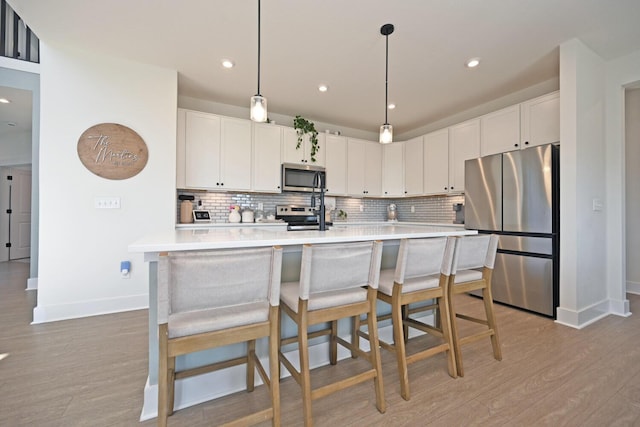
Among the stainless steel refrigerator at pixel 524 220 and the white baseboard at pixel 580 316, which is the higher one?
the stainless steel refrigerator at pixel 524 220

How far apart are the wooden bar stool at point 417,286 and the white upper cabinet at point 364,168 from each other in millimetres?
3038

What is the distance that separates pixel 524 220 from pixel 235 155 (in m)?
3.63

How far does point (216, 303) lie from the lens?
45.7 inches

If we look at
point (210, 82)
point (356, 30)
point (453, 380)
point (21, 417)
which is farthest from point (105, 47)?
point (453, 380)

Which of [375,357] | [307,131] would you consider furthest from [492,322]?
[307,131]

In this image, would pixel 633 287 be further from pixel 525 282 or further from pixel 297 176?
pixel 297 176

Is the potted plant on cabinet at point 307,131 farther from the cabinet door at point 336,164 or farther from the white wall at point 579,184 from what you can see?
the white wall at point 579,184

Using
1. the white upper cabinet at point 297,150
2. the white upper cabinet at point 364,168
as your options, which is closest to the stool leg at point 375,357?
the white upper cabinet at point 297,150

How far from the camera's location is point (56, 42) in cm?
265

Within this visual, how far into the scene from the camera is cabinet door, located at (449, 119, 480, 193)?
381cm

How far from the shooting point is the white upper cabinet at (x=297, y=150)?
419 cm

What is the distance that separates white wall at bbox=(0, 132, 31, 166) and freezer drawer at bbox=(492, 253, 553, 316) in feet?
27.0

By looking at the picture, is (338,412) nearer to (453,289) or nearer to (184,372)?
(184,372)

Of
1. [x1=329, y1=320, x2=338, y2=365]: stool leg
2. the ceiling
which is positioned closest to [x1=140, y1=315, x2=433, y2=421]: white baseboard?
[x1=329, y1=320, x2=338, y2=365]: stool leg
